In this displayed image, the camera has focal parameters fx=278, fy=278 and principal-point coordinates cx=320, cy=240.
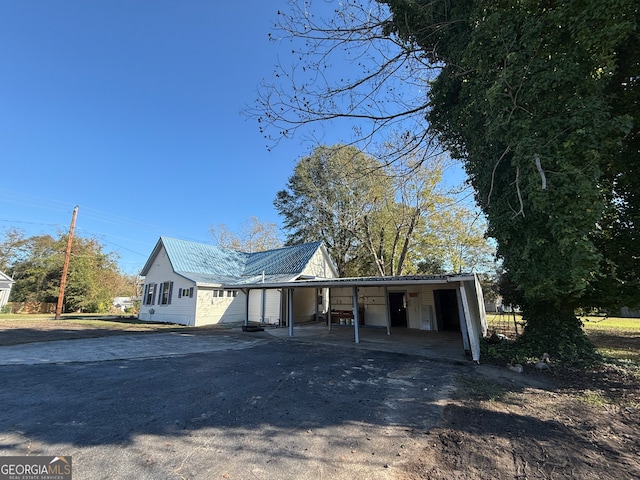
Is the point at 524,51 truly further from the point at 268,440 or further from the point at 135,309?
the point at 135,309

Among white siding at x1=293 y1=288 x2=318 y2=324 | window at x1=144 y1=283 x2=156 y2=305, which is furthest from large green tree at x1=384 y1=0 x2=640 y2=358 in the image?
window at x1=144 y1=283 x2=156 y2=305

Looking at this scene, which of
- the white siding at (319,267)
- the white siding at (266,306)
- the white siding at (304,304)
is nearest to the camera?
the white siding at (266,306)

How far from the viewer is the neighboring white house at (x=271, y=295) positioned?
563 inches

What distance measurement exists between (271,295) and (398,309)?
24.7ft

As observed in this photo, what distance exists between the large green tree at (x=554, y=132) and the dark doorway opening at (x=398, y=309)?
8.20 metres

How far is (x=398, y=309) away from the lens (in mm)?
15664

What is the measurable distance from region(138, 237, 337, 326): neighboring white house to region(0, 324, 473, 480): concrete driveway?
8.93 metres

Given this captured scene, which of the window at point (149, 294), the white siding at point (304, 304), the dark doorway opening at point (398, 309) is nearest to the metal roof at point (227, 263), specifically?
the window at point (149, 294)

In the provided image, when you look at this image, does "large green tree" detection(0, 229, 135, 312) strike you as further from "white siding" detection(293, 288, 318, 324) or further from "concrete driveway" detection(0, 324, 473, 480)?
"concrete driveway" detection(0, 324, 473, 480)

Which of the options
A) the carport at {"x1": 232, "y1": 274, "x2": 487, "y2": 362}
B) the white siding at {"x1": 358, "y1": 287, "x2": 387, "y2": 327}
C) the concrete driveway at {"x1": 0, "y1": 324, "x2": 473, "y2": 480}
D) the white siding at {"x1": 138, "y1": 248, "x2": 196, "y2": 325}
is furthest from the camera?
the white siding at {"x1": 138, "y1": 248, "x2": 196, "y2": 325}

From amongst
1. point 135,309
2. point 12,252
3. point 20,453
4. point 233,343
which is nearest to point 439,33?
point 20,453

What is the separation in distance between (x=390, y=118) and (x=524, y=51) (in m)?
2.80

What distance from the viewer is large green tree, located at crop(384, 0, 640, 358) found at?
16.4 feet

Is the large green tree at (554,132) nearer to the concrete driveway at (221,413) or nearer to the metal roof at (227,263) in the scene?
the concrete driveway at (221,413)
